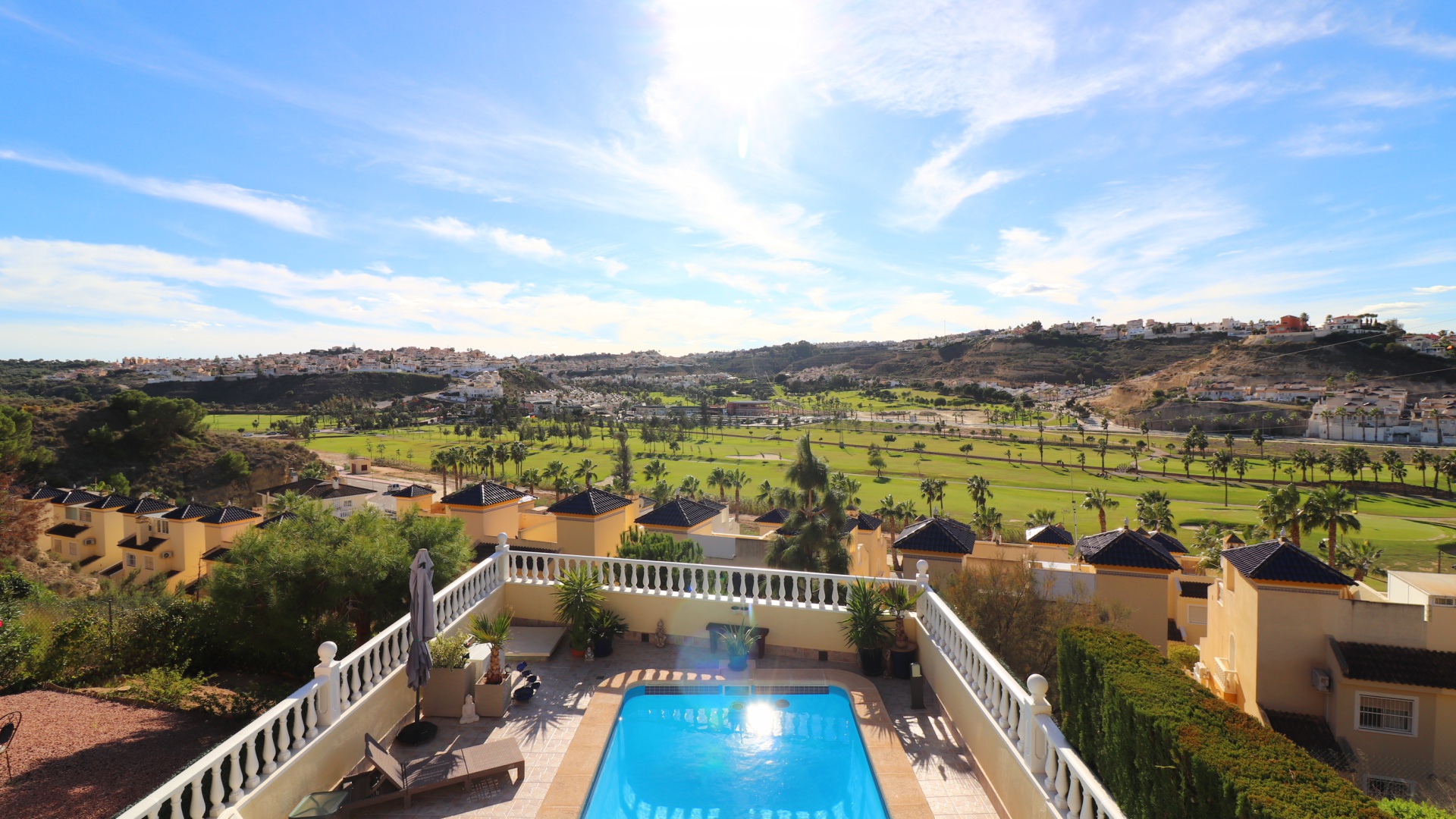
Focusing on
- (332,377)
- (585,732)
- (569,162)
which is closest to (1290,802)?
(585,732)

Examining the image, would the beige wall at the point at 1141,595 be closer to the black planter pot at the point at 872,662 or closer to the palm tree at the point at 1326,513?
the black planter pot at the point at 872,662

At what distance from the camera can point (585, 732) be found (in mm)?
6945

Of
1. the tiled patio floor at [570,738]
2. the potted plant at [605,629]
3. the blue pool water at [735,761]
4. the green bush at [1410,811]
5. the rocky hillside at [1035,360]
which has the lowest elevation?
the green bush at [1410,811]

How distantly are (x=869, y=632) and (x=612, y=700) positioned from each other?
11.2 ft

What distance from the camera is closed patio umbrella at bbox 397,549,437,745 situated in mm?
6484

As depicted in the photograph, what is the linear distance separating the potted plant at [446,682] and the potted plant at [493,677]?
0.56ft

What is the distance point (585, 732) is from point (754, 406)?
14071cm

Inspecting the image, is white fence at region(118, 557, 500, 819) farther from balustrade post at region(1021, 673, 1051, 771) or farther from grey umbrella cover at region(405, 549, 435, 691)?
balustrade post at region(1021, 673, 1051, 771)

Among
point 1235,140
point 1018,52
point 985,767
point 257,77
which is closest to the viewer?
point 985,767

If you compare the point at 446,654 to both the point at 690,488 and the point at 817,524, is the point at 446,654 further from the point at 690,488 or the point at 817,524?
the point at 690,488

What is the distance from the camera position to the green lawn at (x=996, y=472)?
56.9 m

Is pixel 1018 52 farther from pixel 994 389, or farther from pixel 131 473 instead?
pixel 994 389

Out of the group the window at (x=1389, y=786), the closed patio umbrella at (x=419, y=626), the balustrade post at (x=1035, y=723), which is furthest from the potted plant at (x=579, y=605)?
the window at (x=1389, y=786)

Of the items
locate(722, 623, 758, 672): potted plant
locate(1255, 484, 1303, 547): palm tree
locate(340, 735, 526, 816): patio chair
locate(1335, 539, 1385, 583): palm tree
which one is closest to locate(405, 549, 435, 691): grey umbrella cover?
locate(340, 735, 526, 816): patio chair
